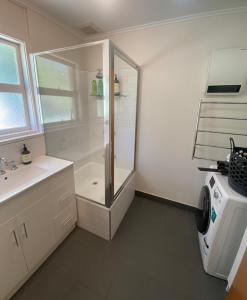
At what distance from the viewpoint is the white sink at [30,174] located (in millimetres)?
1350

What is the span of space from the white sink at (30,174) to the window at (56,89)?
55cm

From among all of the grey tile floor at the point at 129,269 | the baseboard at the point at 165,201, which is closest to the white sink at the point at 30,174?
the grey tile floor at the point at 129,269

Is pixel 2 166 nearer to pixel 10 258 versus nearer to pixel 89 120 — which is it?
pixel 10 258

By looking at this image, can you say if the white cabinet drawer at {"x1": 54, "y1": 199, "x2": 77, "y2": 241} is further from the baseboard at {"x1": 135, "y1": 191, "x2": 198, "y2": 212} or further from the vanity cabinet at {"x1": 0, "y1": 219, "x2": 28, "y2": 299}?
the baseboard at {"x1": 135, "y1": 191, "x2": 198, "y2": 212}

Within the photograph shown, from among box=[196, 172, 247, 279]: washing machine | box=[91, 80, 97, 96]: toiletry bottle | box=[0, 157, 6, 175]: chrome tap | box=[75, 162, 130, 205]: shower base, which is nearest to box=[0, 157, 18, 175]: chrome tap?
box=[0, 157, 6, 175]: chrome tap

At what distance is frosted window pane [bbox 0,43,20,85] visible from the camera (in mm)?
1479

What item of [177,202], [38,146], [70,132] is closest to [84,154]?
[70,132]

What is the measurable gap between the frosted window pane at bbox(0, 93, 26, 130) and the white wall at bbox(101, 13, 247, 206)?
1.46 meters

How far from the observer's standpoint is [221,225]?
1.19 meters

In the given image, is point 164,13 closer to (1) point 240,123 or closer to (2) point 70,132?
(1) point 240,123

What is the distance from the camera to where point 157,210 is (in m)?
2.20

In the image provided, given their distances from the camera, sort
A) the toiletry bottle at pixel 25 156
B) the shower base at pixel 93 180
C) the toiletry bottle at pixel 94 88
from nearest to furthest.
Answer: the toiletry bottle at pixel 25 156 → the shower base at pixel 93 180 → the toiletry bottle at pixel 94 88

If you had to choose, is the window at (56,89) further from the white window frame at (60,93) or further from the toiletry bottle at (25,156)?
the toiletry bottle at (25,156)

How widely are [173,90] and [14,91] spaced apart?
1.81m
